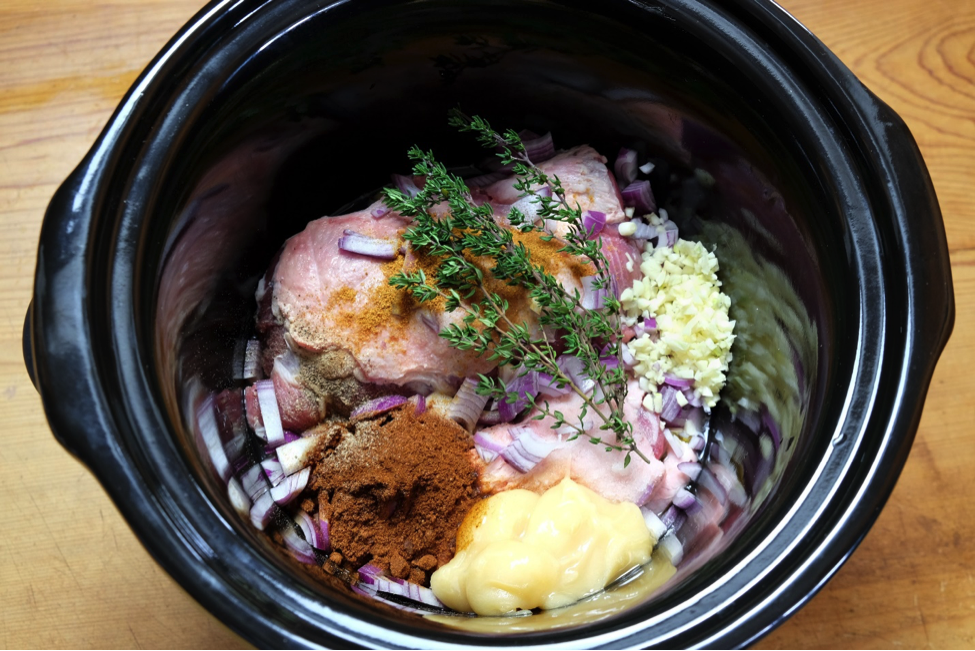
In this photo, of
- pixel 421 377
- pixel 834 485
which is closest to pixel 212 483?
pixel 421 377

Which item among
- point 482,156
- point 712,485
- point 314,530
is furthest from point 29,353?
point 712,485

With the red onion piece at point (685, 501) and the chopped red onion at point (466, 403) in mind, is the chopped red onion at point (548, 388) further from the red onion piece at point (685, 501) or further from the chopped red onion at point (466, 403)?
the red onion piece at point (685, 501)

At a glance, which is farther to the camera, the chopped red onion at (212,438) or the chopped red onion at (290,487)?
the chopped red onion at (290,487)

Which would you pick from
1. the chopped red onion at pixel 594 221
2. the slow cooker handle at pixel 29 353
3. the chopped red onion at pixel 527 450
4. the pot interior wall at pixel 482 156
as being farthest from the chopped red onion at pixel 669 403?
the slow cooker handle at pixel 29 353

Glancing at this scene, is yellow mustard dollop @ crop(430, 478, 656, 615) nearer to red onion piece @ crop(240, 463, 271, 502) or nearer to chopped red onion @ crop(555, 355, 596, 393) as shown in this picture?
chopped red onion @ crop(555, 355, 596, 393)

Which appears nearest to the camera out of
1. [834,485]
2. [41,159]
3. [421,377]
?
[834,485]

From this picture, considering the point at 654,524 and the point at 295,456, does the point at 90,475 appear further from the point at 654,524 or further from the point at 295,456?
the point at 654,524

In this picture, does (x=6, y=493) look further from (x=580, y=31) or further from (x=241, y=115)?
(x=580, y=31)
